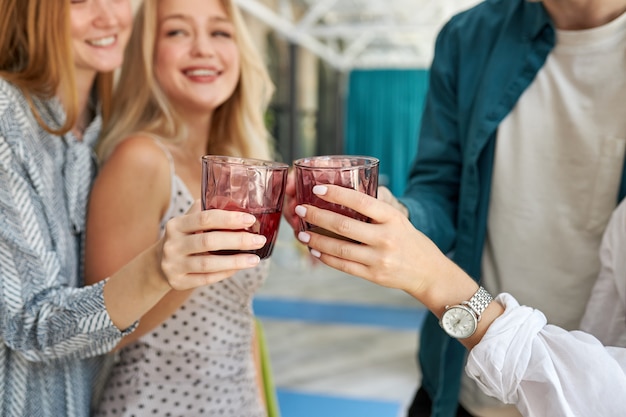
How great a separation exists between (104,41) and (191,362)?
2.55 feet

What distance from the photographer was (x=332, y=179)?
3.05ft

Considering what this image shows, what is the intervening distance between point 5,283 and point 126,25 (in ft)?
2.27

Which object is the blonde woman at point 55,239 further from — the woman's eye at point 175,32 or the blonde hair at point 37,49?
the woman's eye at point 175,32

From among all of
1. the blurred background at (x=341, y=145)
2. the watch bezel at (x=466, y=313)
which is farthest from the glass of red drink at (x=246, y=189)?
the blurred background at (x=341, y=145)

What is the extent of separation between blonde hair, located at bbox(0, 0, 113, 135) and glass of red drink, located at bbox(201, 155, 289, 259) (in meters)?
0.52

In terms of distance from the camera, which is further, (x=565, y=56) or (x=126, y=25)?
(x=126, y=25)

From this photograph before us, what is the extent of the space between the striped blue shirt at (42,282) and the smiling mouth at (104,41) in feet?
0.60

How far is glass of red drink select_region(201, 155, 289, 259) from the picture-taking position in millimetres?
941

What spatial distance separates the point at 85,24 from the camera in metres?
1.38

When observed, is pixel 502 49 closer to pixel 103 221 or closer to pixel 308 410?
pixel 103 221

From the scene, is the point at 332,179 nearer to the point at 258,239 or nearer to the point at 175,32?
the point at 258,239

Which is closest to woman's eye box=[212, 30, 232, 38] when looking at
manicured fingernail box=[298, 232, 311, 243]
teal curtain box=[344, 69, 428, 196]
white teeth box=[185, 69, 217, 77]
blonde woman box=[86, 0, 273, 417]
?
blonde woman box=[86, 0, 273, 417]

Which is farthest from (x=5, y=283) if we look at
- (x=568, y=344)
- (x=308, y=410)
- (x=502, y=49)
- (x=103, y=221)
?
(x=308, y=410)

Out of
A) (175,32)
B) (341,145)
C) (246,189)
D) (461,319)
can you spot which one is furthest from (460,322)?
(341,145)
